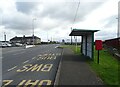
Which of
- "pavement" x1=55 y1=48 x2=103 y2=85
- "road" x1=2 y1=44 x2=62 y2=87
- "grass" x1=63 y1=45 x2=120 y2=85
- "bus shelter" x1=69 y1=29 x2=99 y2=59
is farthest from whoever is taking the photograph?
"bus shelter" x1=69 y1=29 x2=99 y2=59

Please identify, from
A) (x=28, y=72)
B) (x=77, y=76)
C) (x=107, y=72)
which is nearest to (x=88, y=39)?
(x=107, y=72)

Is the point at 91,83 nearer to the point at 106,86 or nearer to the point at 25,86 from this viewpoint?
the point at 106,86

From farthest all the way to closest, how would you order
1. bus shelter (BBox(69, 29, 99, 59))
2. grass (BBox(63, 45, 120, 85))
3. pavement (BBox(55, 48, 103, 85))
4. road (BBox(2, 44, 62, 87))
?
1. bus shelter (BBox(69, 29, 99, 59))
2. road (BBox(2, 44, 62, 87))
3. grass (BBox(63, 45, 120, 85))
4. pavement (BBox(55, 48, 103, 85))

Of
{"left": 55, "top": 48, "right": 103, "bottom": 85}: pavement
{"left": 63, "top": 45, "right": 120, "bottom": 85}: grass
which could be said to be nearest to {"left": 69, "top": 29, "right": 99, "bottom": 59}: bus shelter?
{"left": 63, "top": 45, "right": 120, "bottom": 85}: grass

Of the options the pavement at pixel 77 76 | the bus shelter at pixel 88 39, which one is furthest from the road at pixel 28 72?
the bus shelter at pixel 88 39

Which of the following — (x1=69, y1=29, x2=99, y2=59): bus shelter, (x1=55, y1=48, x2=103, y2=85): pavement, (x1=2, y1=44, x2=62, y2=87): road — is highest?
(x1=69, y1=29, x2=99, y2=59): bus shelter

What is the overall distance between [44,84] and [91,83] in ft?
6.57

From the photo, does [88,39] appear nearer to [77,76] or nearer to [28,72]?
[28,72]

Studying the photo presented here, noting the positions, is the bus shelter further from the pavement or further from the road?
the pavement

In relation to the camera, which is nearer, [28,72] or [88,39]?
[28,72]

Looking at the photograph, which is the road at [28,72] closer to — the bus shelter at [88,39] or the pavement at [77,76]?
the pavement at [77,76]

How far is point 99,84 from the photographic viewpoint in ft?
30.4

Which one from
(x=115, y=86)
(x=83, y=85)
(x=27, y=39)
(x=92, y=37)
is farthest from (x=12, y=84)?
(x=27, y=39)

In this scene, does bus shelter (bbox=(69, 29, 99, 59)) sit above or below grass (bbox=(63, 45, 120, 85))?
above
